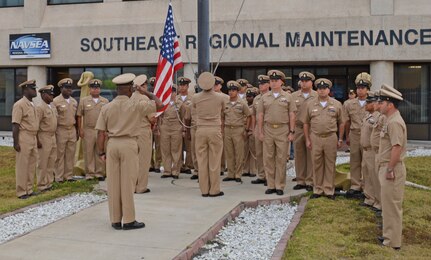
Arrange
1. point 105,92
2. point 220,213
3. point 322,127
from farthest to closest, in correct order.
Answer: point 105,92
point 322,127
point 220,213

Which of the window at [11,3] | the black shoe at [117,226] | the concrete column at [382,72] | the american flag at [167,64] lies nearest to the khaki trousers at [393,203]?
the black shoe at [117,226]

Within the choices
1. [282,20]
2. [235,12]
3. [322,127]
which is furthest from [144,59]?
[322,127]

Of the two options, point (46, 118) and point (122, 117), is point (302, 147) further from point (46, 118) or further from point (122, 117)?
point (46, 118)

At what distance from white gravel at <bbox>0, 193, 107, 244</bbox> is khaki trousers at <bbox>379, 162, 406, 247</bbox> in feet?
14.6

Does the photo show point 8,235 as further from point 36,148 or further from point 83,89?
point 83,89

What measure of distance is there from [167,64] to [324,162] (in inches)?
132

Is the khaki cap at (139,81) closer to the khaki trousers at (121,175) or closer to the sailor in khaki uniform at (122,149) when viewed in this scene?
the sailor in khaki uniform at (122,149)

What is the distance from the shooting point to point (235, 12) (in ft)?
62.1

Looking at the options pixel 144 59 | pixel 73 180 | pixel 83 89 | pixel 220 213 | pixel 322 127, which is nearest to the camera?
pixel 220 213

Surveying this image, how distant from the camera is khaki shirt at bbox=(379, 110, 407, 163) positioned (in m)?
5.95

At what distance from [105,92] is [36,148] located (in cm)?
1243

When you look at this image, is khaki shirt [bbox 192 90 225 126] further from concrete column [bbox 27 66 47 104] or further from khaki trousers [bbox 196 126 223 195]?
concrete column [bbox 27 66 47 104]

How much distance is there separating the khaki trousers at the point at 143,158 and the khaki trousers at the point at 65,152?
1836mm

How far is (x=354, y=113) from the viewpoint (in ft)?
29.5
